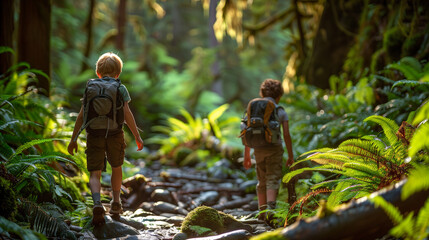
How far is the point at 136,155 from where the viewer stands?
9445 millimetres

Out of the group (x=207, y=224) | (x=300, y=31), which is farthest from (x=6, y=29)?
(x=300, y=31)

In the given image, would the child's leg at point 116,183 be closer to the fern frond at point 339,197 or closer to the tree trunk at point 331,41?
the fern frond at point 339,197

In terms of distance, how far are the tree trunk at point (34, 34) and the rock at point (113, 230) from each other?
3.68 metres

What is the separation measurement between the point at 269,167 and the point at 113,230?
1.71 metres

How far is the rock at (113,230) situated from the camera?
2959mm

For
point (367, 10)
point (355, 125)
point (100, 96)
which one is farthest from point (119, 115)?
point (367, 10)

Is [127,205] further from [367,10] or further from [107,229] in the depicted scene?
[367,10]

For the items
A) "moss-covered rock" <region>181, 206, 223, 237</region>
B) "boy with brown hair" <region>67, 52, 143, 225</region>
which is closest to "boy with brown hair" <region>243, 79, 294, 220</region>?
"moss-covered rock" <region>181, 206, 223, 237</region>

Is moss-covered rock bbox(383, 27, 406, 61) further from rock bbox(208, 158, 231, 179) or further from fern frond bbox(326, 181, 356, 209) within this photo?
fern frond bbox(326, 181, 356, 209)

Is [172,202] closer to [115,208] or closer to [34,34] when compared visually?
[115,208]

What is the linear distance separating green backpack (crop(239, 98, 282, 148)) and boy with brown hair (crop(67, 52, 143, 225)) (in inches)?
45.2

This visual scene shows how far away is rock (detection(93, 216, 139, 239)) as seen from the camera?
2.96 metres

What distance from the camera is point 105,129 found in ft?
10.7

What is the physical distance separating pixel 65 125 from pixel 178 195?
2.06 meters
